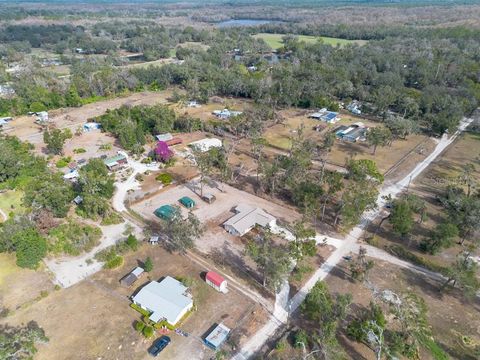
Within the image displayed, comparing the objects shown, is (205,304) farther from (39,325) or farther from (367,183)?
(367,183)

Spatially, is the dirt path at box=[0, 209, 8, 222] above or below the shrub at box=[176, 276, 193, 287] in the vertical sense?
below

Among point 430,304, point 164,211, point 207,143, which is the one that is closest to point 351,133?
point 207,143

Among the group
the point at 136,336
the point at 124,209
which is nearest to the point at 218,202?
the point at 124,209

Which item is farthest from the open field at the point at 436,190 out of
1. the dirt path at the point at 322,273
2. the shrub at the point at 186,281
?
the shrub at the point at 186,281

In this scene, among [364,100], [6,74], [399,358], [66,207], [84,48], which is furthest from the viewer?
[84,48]

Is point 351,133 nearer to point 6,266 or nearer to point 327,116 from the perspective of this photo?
point 327,116

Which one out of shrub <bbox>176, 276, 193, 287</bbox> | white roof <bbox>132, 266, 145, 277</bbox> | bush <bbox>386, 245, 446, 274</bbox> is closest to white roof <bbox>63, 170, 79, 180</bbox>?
white roof <bbox>132, 266, 145, 277</bbox>

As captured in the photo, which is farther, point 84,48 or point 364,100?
point 84,48

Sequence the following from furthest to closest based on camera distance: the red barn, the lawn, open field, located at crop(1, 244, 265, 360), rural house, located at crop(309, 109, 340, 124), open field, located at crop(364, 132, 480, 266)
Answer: rural house, located at crop(309, 109, 340, 124) < the lawn < open field, located at crop(364, 132, 480, 266) < the red barn < open field, located at crop(1, 244, 265, 360)

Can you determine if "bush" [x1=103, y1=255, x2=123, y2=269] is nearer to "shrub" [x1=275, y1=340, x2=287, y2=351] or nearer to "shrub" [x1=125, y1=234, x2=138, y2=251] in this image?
"shrub" [x1=125, y1=234, x2=138, y2=251]
